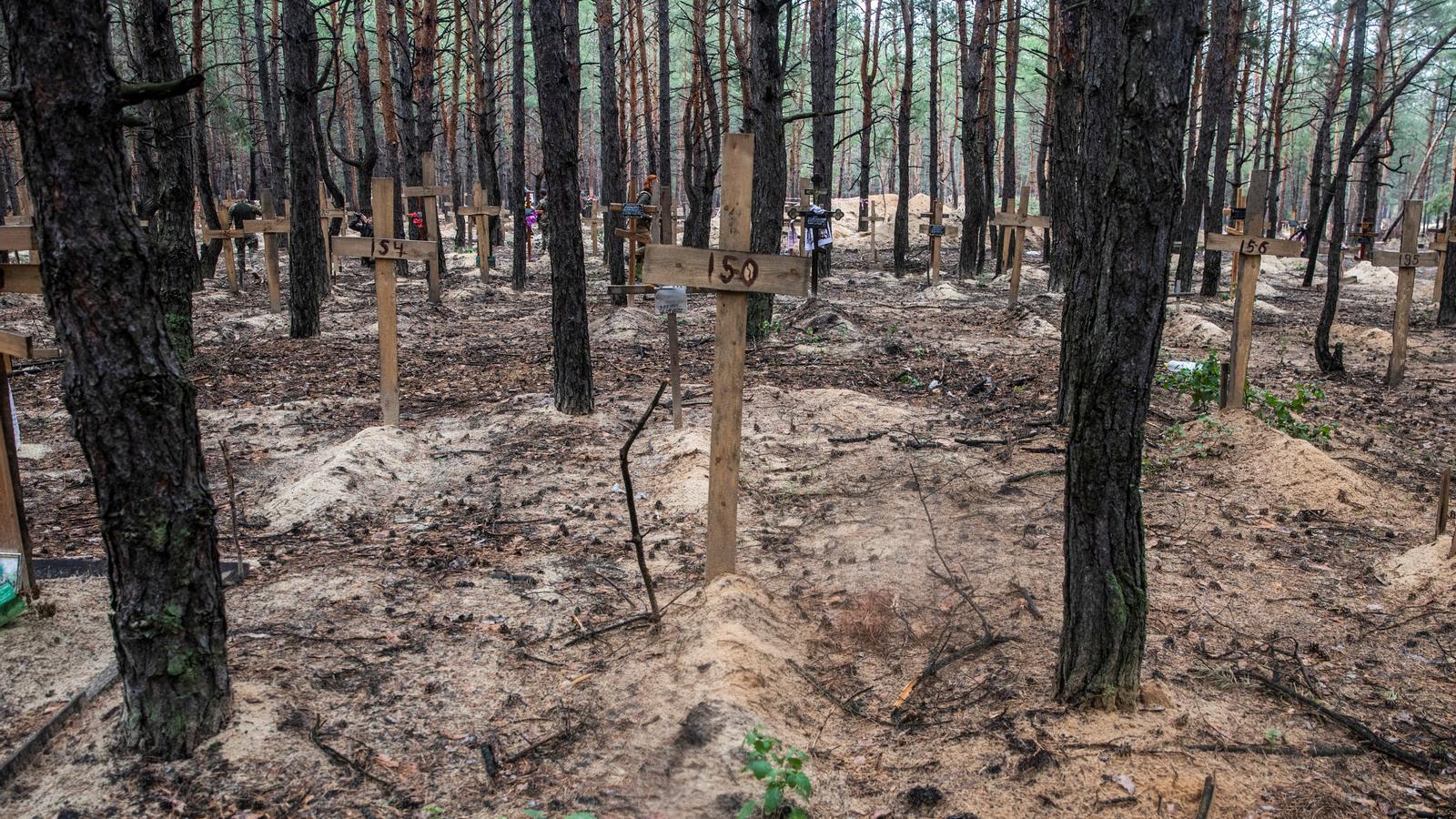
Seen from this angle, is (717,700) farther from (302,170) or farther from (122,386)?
(302,170)

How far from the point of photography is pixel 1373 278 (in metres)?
23.6

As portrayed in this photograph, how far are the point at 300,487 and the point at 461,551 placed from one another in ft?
5.10

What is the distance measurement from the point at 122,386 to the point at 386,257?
4.85 m

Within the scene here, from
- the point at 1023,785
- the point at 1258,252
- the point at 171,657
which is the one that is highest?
the point at 1258,252

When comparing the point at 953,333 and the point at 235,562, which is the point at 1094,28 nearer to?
the point at 235,562

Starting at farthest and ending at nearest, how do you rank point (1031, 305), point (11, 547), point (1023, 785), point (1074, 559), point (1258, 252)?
point (1031, 305), point (1258, 252), point (11, 547), point (1074, 559), point (1023, 785)

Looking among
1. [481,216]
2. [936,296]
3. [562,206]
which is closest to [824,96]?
[936,296]

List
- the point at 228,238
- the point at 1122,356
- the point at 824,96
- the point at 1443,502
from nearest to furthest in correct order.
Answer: the point at 1122,356
the point at 1443,502
the point at 228,238
the point at 824,96

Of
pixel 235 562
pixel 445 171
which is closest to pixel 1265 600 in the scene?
pixel 235 562

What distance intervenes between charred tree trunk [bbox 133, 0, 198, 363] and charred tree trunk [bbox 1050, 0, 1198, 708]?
859 cm

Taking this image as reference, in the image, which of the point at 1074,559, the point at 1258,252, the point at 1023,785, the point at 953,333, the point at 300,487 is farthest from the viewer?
the point at 953,333

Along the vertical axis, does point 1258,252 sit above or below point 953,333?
above

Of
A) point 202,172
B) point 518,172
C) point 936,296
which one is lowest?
point 936,296

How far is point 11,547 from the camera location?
423 centimetres
